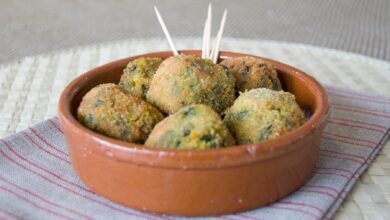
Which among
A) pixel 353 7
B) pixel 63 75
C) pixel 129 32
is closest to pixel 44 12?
pixel 129 32

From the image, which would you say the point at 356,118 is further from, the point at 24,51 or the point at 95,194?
the point at 24,51

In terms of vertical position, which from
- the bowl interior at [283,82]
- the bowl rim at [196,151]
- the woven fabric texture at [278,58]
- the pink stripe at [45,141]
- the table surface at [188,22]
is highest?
the bowl rim at [196,151]

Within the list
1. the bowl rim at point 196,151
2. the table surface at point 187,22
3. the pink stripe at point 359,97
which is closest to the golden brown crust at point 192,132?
the bowl rim at point 196,151

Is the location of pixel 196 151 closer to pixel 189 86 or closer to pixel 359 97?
pixel 189 86

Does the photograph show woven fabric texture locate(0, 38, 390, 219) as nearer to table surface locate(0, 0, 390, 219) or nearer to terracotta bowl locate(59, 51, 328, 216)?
terracotta bowl locate(59, 51, 328, 216)

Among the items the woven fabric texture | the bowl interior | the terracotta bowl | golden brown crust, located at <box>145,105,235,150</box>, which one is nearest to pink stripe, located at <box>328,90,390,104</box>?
the woven fabric texture

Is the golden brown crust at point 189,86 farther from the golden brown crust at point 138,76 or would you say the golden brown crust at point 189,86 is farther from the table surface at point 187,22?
the table surface at point 187,22
